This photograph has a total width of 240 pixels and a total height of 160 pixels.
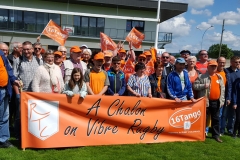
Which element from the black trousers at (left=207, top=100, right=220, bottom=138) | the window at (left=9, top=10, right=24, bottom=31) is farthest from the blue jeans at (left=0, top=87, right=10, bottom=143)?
the window at (left=9, top=10, right=24, bottom=31)

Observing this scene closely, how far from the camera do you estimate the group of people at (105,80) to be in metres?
5.04

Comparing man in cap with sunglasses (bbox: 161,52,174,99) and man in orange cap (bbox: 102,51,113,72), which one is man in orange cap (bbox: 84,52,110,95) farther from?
man in cap with sunglasses (bbox: 161,52,174,99)

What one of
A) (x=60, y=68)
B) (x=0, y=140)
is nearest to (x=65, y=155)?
(x=0, y=140)

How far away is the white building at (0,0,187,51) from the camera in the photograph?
94.6ft

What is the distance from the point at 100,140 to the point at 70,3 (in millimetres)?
27408

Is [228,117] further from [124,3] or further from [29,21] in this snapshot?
[29,21]

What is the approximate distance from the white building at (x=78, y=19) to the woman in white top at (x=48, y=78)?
23719 mm

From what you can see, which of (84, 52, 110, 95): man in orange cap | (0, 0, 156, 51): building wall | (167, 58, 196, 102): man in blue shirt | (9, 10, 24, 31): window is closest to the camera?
(84, 52, 110, 95): man in orange cap

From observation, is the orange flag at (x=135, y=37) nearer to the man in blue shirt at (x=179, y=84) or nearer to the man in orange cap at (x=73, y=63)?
the man in orange cap at (x=73, y=63)

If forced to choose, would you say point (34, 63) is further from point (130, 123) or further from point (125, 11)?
point (125, 11)

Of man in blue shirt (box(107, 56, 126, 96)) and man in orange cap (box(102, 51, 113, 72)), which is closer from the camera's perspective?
man in blue shirt (box(107, 56, 126, 96))

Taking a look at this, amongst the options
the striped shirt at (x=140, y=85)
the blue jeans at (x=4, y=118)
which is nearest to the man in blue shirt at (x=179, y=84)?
the striped shirt at (x=140, y=85)

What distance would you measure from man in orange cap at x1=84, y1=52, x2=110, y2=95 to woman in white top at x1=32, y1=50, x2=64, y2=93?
1.85ft

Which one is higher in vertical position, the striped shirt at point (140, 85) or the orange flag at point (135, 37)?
the orange flag at point (135, 37)
